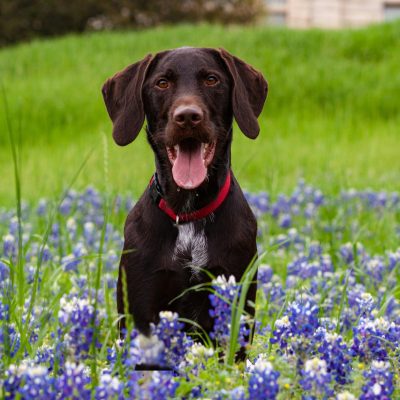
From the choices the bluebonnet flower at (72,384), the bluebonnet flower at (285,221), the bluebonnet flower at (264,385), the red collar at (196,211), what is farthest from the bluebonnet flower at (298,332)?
the bluebonnet flower at (285,221)

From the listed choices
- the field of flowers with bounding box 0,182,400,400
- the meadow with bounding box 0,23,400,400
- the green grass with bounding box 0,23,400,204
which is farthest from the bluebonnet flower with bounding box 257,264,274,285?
the green grass with bounding box 0,23,400,204

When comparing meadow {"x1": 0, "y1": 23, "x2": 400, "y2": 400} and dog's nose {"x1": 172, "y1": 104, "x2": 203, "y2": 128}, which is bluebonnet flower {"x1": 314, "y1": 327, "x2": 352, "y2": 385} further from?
dog's nose {"x1": 172, "y1": 104, "x2": 203, "y2": 128}

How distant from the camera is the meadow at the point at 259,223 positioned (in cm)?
254

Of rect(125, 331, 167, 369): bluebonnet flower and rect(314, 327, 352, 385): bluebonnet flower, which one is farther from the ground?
rect(125, 331, 167, 369): bluebonnet flower

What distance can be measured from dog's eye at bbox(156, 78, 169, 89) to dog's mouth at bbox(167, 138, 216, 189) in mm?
267

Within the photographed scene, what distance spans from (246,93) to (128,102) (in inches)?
20.5

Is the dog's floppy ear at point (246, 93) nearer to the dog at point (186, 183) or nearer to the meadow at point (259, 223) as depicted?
the dog at point (186, 183)

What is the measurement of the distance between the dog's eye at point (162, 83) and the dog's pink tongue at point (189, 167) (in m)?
0.28

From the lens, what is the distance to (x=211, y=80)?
144 inches

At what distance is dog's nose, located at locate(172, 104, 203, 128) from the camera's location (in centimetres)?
330

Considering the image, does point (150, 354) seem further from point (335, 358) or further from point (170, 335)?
point (335, 358)

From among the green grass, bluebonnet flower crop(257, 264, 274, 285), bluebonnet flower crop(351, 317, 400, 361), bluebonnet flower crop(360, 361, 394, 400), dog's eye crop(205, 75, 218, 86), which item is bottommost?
the green grass

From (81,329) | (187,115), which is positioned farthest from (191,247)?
(81,329)

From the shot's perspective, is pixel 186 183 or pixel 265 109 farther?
pixel 265 109
